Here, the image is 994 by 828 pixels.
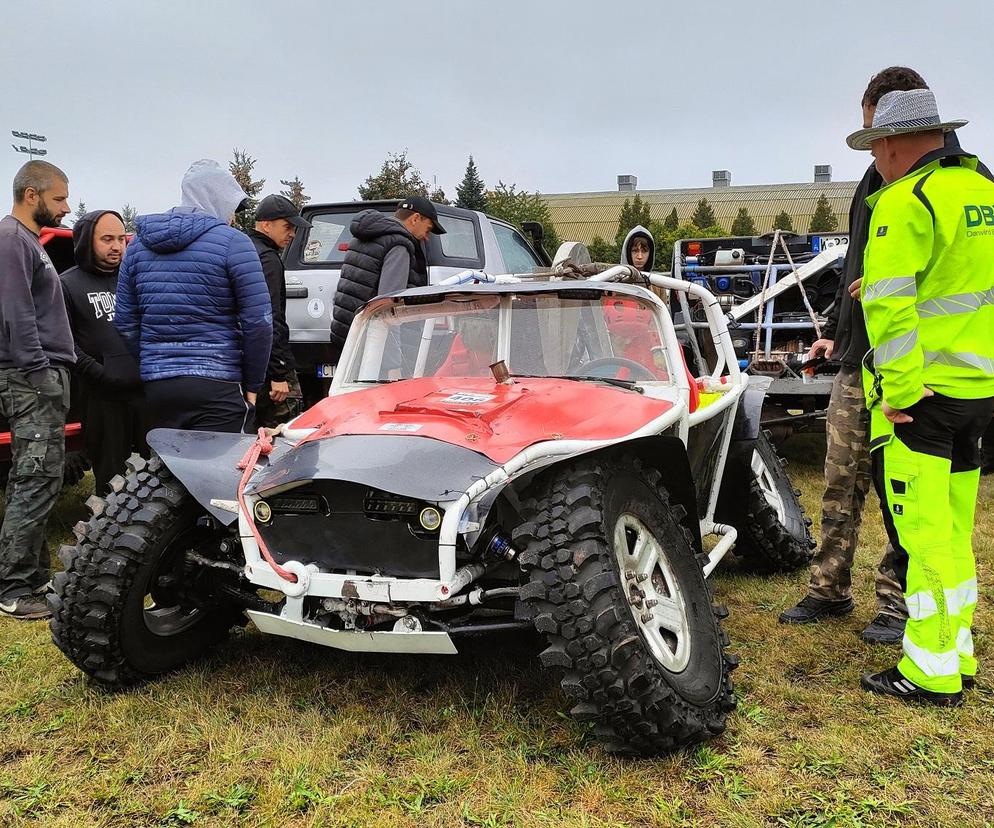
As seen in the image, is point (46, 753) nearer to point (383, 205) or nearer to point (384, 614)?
point (384, 614)

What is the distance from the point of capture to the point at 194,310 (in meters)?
4.36

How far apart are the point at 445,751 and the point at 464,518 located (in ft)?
2.82

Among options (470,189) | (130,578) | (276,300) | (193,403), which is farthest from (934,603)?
(470,189)

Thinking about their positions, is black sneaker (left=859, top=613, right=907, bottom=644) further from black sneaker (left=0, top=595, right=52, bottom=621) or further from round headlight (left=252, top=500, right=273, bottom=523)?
black sneaker (left=0, top=595, right=52, bottom=621)

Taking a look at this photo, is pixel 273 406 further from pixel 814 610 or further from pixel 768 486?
pixel 814 610

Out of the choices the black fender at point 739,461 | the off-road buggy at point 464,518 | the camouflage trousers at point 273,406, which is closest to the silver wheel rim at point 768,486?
the black fender at point 739,461

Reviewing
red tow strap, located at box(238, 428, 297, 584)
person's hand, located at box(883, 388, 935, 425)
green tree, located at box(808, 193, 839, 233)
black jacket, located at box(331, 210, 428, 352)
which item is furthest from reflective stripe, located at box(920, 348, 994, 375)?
green tree, located at box(808, 193, 839, 233)

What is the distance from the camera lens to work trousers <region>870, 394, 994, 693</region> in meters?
3.39

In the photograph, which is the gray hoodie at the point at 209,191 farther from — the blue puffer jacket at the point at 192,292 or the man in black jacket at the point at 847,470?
the man in black jacket at the point at 847,470

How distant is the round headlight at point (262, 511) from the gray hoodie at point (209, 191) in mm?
2023

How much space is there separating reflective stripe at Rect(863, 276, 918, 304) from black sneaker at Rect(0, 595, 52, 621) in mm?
4239

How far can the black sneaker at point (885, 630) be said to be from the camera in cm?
405

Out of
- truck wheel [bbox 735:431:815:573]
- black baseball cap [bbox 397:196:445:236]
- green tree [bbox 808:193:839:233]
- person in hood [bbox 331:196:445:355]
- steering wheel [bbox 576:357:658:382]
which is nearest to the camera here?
steering wheel [bbox 576:357:658:382]

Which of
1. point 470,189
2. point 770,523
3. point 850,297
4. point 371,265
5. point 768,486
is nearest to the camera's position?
point 850,297
